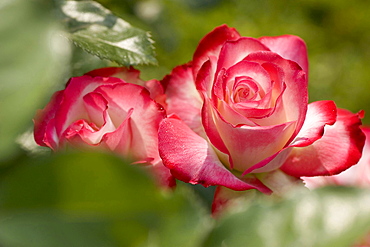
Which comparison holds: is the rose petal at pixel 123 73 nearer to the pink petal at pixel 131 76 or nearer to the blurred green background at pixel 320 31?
the pink petal at pixel 131 76

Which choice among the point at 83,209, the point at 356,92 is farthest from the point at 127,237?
the point at 356,92

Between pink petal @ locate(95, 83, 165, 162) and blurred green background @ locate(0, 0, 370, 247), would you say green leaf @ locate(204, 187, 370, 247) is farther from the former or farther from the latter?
pink petal @ locate(95, 83, 165, 162)

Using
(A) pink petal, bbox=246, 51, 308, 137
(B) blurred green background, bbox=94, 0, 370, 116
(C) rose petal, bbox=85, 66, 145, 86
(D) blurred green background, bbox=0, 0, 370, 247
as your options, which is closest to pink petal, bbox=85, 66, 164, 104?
(C) rose petal, bbox=85, 66, 145, 86

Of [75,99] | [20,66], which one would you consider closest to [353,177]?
[75,99]

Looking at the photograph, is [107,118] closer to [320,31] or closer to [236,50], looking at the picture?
[236,50]

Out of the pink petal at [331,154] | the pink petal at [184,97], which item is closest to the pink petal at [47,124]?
the pink petal at [184,97]
